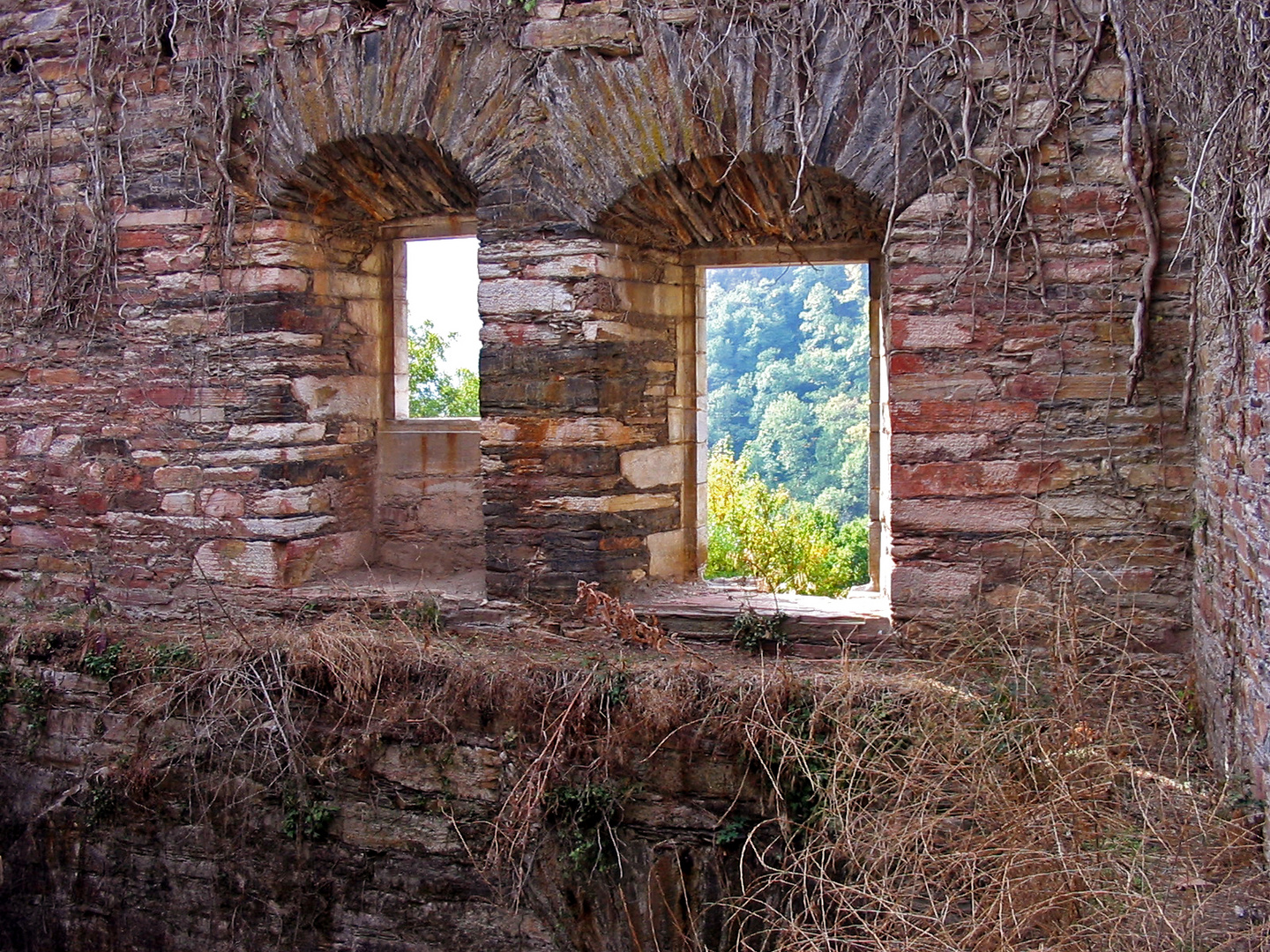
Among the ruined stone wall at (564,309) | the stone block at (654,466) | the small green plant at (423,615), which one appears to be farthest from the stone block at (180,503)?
the stone block at (654,466)

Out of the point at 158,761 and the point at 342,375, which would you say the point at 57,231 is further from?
the point at 158,761

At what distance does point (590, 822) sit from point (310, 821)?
132 cm

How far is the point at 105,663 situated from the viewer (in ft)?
19.0

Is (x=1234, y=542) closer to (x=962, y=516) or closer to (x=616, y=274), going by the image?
(x=962, y=516)

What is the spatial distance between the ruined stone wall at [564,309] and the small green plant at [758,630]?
55 cm

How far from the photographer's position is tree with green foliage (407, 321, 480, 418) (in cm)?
2130

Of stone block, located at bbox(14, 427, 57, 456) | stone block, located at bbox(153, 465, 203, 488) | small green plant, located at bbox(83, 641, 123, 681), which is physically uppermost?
stone block, located at bbox(14, 427, 57, 456)

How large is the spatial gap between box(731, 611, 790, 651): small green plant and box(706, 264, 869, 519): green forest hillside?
60.2ft

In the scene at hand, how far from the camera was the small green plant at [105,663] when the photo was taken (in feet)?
19.0

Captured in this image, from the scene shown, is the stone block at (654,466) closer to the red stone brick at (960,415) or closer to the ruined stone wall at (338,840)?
the ruined stone wall at (338,840)

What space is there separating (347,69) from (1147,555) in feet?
13.5

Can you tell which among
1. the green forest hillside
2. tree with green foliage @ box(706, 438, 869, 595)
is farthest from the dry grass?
the green forest hillside

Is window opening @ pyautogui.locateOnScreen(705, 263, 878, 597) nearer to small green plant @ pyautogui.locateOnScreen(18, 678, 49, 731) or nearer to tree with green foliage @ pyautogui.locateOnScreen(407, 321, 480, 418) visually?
tree with green foliage @ pyautogui.locateOnScreen(407, 321, 480, 418)

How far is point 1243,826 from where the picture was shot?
11.5 feet
